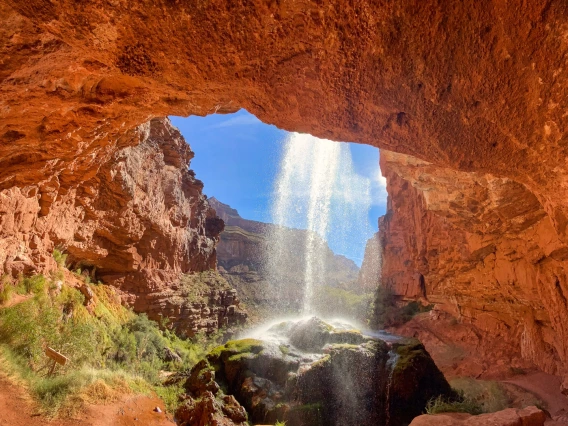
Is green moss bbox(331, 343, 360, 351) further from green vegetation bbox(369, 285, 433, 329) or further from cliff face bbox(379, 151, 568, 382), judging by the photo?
green vegetation bbox(369, 285, 433, 329)

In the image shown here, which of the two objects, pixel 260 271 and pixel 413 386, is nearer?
pixel 413 386

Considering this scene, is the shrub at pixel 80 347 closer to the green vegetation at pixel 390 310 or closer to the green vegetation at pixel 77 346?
the green vegetation at pixel 77 346

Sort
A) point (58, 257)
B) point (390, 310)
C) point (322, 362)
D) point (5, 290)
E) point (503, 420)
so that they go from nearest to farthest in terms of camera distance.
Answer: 1. point (503, 420)
2. point (5, 290)
3. point (58, 257)
4. point (322, 362)
5. point (390, 310)

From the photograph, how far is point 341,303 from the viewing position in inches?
1636

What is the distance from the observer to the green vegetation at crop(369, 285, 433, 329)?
26161 millimetres

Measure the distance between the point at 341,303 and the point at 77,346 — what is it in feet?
119

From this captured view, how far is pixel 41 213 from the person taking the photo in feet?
28.3

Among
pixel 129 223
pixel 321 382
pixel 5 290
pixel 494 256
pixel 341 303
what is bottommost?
pixel 321 382

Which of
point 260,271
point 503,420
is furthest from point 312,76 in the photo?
point 260,271

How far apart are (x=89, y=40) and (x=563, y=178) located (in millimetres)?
4725

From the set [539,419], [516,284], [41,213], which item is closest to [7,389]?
[41,213]

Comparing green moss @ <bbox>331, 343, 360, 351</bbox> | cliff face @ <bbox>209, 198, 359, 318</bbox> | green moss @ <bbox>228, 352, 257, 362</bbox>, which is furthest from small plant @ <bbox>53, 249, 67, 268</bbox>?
cliff face @ <bbox>209, 198, 359, 318</bbox>

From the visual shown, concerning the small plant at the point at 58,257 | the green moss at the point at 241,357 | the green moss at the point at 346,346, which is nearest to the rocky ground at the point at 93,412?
the green moss at the point at 241,357

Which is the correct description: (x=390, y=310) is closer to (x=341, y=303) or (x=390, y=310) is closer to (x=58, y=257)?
(x=341, y=303)
